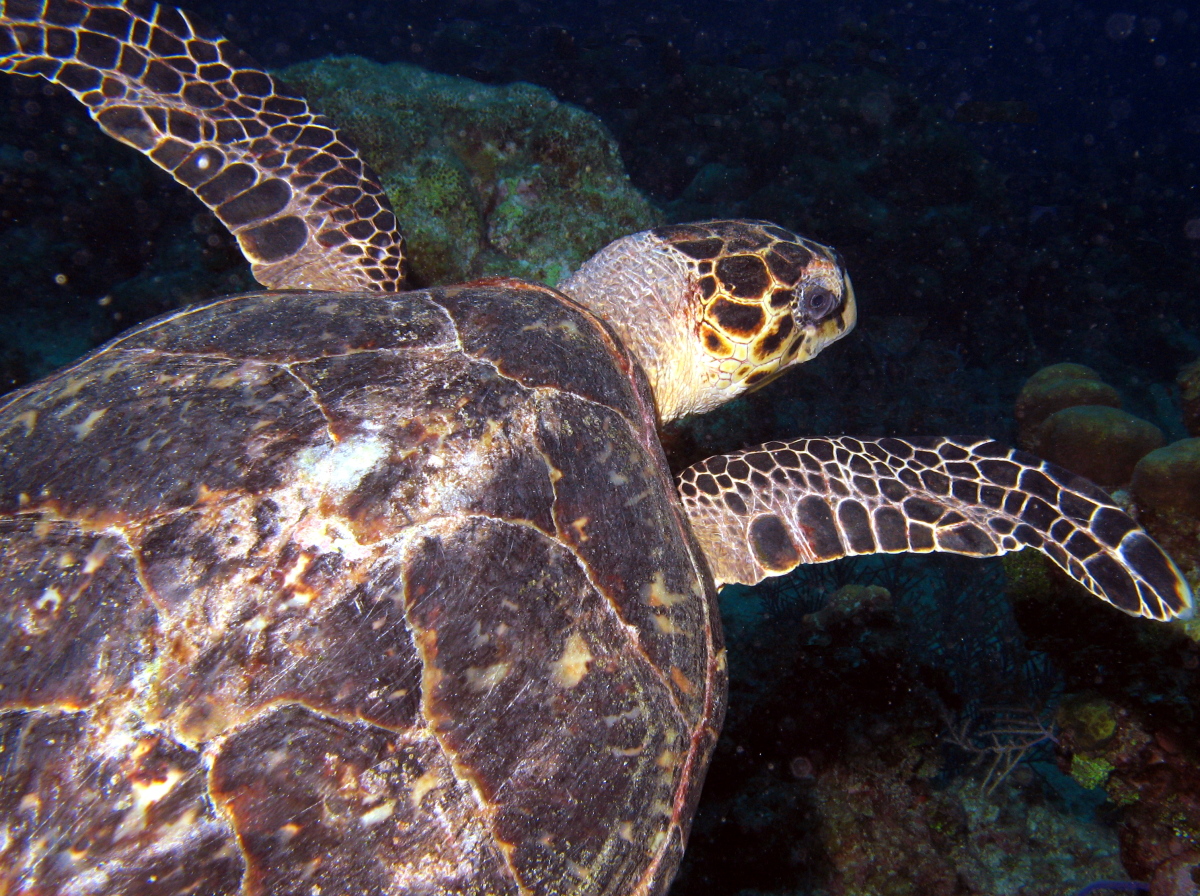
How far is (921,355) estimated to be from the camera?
9.18 m

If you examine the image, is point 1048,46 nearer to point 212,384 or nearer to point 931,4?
point 931,4

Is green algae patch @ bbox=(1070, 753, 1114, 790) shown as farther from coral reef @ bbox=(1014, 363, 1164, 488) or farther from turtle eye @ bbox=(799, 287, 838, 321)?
turtle eye @ bbox=(799, 287, 838, 321)

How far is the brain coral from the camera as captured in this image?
197 inches

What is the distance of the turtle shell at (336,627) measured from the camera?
3.77ft

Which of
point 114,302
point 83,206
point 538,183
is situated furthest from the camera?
point 83,206

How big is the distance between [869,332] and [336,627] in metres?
9.54

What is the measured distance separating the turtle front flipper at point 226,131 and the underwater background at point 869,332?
1.38 meters

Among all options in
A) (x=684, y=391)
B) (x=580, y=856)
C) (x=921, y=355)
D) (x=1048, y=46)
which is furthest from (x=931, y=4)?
(x=580, y=856)

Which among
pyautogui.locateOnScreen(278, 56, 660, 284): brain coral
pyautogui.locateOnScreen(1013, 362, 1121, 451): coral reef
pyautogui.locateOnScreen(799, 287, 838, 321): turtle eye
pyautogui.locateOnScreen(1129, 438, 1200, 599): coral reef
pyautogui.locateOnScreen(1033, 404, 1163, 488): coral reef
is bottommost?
pyautogui.locateOnScreen(1013, 362, 1121, 451): coral reef

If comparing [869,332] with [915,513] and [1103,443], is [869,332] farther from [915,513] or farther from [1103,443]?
[915,513]

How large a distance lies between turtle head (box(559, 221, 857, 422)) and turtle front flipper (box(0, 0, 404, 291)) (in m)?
1.51

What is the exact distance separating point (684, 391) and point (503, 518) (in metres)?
2.03

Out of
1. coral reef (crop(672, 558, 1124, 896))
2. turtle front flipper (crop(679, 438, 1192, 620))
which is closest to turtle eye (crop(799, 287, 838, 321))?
turtle front flipper (crop(679, 438, 1192, 620))

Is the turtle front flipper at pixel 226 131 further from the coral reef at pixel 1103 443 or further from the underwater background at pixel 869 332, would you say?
the coral reef at pixel 1103 443
